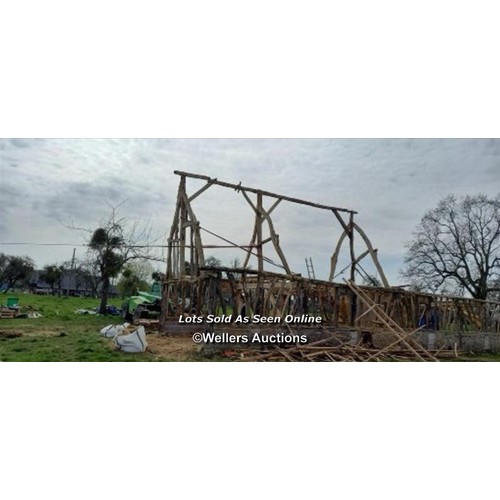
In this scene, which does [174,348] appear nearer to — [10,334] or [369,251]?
[10,334]

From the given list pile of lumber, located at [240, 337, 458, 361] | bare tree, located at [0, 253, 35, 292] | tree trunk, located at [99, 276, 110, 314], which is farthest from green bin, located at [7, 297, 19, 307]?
pile of lumber, located at [240, 337, 458, 361]

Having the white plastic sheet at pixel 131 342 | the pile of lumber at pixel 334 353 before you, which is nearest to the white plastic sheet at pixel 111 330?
the white plastic sheet at pixel 131 342

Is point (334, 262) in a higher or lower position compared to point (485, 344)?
higher

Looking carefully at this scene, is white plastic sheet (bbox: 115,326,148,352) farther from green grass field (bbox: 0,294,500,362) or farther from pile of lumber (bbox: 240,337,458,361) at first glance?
pile of lumber (bbox: 240,337,458,361)

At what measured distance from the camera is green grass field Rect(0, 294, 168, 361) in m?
9.59

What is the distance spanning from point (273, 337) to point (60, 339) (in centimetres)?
465

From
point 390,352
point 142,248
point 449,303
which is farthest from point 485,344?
point 142,248

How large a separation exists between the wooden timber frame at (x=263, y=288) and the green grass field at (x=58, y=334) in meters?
1.44

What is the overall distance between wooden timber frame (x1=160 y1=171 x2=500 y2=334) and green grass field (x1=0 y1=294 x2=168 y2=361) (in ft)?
4.72

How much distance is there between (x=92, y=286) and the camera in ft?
40.6

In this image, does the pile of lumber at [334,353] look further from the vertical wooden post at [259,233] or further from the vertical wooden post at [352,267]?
the vertical wooden post at [259,233]

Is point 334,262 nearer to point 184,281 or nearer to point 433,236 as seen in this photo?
point 433,236

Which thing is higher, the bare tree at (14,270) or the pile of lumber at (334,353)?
the bare tree at (14,270)

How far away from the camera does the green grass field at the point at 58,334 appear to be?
31.5 ft
